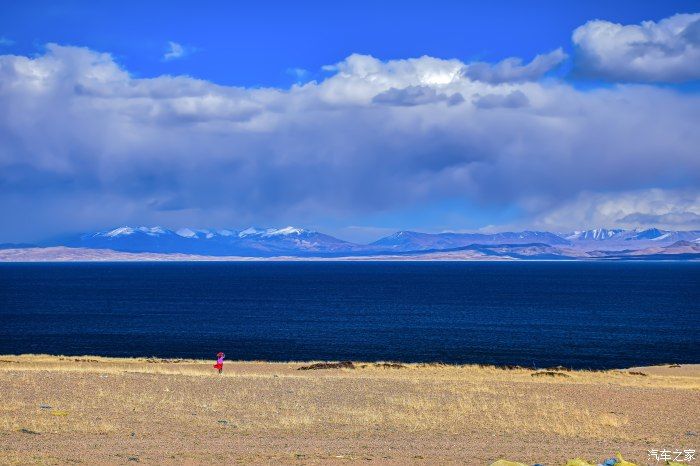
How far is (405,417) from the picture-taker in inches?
1011

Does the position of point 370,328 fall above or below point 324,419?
below

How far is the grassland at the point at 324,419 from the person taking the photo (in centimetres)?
1973

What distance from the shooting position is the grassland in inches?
777

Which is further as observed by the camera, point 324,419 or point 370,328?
point 370,328

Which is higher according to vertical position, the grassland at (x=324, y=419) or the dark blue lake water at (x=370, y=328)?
the grassland at (x=324, y=419)

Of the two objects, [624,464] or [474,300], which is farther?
[474,300]

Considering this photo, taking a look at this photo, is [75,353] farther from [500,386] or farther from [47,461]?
[47,461]

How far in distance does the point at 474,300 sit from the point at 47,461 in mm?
131477

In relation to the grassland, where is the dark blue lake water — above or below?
below

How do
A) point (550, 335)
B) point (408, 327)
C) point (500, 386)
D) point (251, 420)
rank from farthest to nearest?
point (408, 327) → point (550, 335) → point (500, 386) → point (251, 420)

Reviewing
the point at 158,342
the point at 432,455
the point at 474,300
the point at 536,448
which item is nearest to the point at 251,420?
the point at 432,455

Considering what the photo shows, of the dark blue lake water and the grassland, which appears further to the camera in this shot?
the dark blue lake water

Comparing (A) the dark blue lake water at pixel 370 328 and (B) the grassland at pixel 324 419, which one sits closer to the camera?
(B) the grassland at pixel 324 419

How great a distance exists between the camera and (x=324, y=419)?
83.0ft
